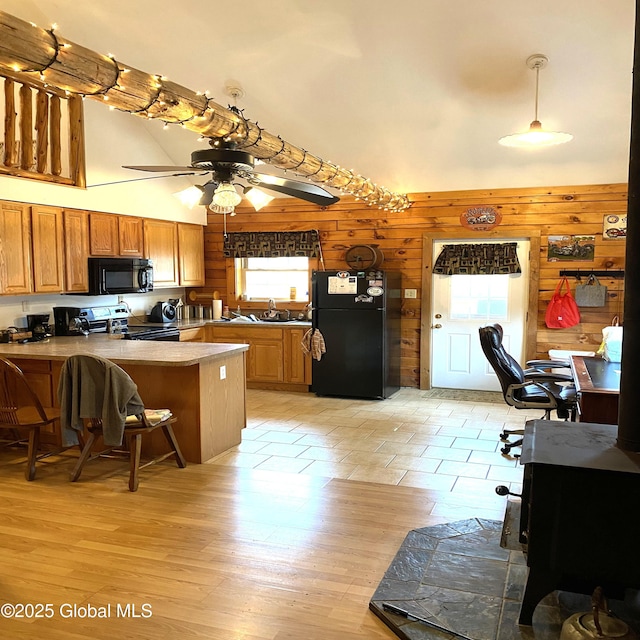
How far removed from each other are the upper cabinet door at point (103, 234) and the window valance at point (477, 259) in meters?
3.51

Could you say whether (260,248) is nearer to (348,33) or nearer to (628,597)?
(348,33)

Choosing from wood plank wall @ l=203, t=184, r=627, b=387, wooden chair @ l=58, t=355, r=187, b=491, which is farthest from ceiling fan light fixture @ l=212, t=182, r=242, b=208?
wood plank wall @ l=203, t=184, r=627, b=387

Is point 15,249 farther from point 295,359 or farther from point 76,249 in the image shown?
point 295,359

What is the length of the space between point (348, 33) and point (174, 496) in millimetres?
3566

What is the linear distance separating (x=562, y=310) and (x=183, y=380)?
4084 millimetres

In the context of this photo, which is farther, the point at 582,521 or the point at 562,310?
the point at 562,310

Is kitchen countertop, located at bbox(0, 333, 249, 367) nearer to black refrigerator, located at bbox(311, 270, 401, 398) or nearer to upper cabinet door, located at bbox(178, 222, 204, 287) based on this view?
black refrigerator, located at bbox(311, 270, 401, 398)

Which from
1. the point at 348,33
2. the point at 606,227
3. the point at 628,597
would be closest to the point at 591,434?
the point at 628,597

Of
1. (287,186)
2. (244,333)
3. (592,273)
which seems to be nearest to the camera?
(287,186)

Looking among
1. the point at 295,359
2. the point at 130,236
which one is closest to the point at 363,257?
the point at 295,359

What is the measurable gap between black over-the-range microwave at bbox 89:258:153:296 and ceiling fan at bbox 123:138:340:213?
7.87 ft

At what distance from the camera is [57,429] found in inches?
181

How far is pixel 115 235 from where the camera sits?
19.7ft

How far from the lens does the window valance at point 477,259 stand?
647cm
